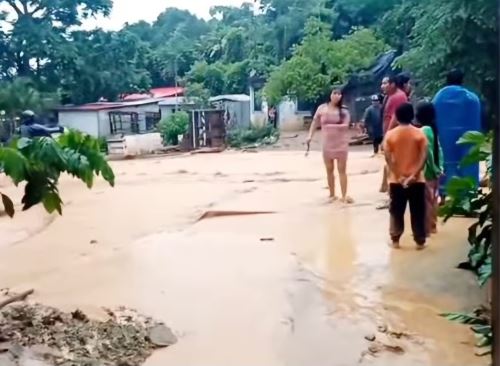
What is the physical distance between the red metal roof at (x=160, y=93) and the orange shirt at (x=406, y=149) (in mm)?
939

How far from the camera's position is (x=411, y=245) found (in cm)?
278

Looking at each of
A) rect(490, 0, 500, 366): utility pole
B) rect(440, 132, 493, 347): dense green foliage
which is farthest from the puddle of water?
rect(490, 0, 500, 366): utility pole

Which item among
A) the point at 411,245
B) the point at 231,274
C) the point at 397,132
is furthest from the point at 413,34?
the point at 231,274

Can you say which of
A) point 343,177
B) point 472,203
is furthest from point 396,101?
point 472,203

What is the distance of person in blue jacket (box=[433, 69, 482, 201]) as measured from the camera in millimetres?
2621

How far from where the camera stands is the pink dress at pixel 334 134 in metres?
3.79

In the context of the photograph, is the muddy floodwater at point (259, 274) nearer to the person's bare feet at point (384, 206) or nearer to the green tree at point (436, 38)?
the person's bare feet at point (384, 206)

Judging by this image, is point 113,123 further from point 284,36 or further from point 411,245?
point 284,36

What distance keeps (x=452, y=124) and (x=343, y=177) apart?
1.08m

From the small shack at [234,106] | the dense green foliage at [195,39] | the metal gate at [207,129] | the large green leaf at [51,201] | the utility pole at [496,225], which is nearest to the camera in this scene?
the utility pole at [496,225]

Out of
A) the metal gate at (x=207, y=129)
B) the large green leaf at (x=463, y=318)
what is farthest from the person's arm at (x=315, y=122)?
the large green leaf at (x=463, y=318)

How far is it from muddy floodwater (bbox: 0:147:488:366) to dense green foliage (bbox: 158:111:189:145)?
0.31 metres

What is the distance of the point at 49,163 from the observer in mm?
1517

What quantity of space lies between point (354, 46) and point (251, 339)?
6.85 ft
